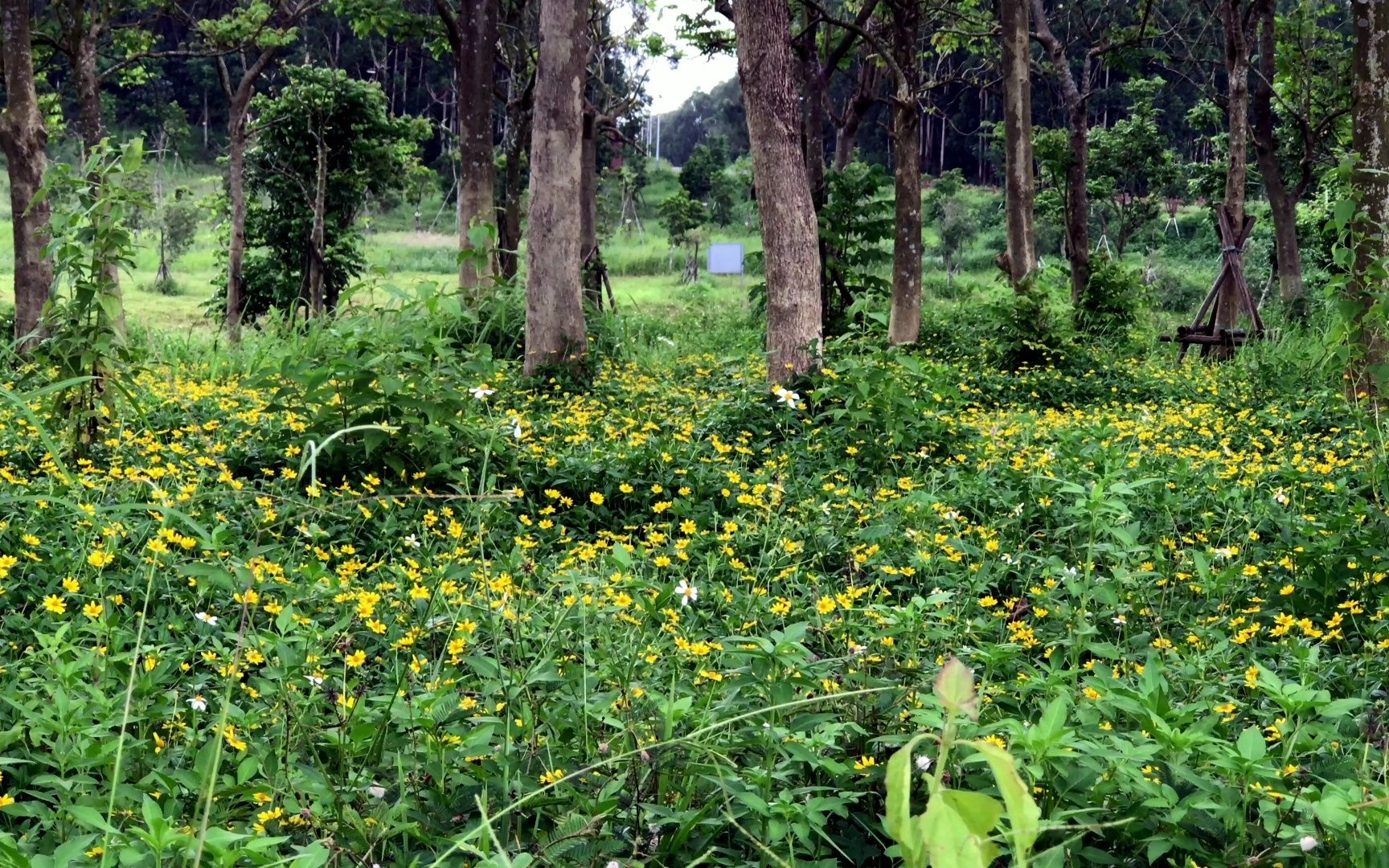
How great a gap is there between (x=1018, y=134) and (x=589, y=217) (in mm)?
5713

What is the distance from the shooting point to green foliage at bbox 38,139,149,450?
181 inches

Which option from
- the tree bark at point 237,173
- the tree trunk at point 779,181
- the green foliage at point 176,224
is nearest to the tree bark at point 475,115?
the tree bark at point 237,173

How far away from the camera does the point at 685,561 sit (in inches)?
153

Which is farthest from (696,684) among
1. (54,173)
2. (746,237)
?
(746,237)

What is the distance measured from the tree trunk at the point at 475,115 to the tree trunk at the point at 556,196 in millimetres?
3021

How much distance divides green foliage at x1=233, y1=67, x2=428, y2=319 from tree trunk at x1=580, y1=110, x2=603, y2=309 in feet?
15.2

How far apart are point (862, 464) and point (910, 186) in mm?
7603

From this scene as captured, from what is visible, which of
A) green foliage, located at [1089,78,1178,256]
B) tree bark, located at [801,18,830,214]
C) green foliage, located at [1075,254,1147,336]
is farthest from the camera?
green foliage, located at [1089,78,1178,256]

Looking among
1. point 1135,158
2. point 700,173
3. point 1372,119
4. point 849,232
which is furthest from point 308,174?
point 700,173

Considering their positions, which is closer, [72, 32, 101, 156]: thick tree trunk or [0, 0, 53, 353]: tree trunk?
[0, 0, 53, 353]: tree trunk

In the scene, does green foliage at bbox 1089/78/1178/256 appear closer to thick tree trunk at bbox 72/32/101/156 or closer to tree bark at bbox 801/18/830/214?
tree bark at bbox 801/18/830/214

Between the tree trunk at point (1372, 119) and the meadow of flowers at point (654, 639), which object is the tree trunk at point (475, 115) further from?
the tree trunk at point (1372, 119)

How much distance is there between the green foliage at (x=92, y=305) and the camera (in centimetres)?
461

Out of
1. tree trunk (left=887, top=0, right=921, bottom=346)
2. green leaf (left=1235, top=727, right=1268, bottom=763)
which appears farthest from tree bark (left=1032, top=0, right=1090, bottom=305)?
green leaf (left=1235, top=727, right=1268, bottom=763)
